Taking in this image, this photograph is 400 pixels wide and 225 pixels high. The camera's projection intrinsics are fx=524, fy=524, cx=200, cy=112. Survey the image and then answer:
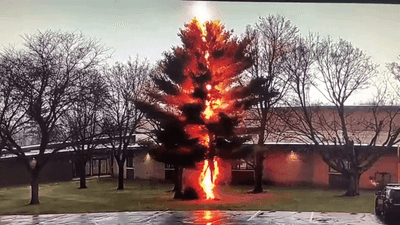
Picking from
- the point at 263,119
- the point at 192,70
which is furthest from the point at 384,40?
the point at 192,70

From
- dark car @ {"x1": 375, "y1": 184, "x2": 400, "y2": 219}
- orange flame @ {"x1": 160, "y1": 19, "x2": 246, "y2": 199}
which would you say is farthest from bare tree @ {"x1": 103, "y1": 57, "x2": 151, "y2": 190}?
dark car @ {"x1": 375, "y1": 184, "x2": 400, "y2": 219}

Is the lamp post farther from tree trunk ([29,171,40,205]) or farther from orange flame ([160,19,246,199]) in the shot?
orange flame ([160,19,246,199])

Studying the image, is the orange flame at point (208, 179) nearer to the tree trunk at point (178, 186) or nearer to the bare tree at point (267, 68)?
the tree trunk at point (178, 186)

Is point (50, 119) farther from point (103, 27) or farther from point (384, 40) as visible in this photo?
point (384, 40)

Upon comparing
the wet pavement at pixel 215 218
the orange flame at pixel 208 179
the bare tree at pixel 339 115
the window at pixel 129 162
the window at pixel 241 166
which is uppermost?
the bare tree at pixel 339 115

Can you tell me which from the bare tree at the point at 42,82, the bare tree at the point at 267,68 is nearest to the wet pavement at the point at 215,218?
the bare tree at the point at 267,68

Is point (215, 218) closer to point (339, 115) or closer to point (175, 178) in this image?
point (175, 178)
